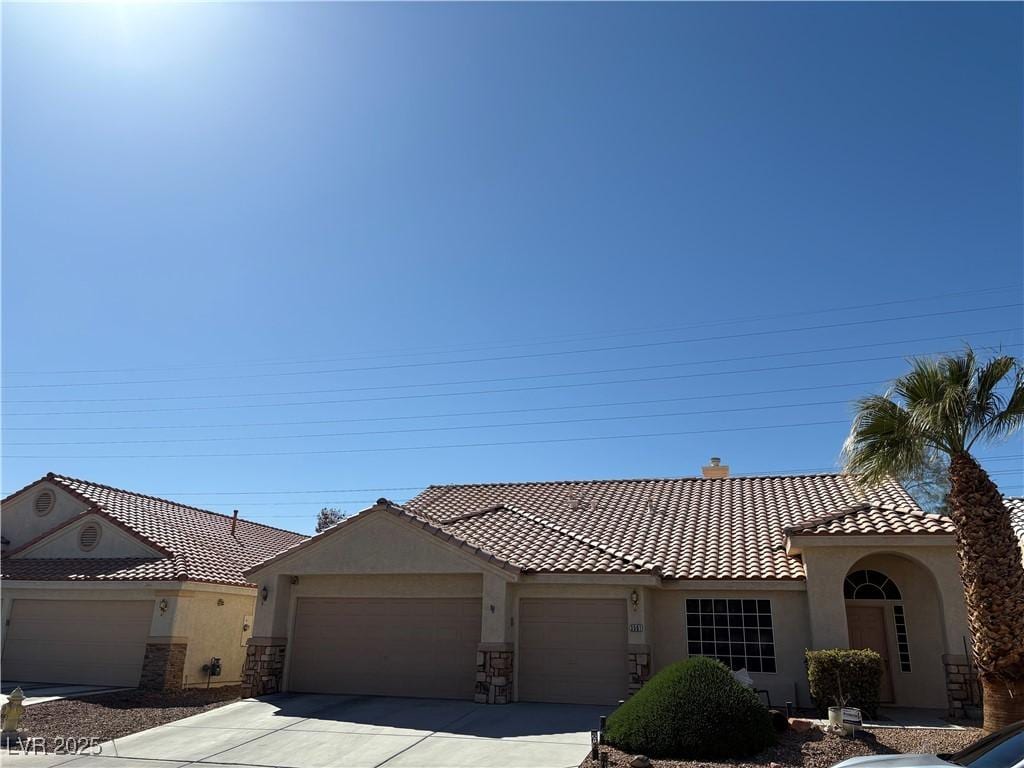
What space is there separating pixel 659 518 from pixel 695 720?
10.1m

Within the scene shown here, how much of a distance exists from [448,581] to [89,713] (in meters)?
7.81

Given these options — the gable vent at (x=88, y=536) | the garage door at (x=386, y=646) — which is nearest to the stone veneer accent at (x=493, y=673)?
the garage door at (x=386, y=646)

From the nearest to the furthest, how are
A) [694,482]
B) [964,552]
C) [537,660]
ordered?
[964,552], [537,660], [694,482]

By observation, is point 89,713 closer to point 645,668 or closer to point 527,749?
point 527,749

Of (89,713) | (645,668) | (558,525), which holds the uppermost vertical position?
(558,525)

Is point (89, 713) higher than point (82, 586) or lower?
lower

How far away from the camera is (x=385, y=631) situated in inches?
663

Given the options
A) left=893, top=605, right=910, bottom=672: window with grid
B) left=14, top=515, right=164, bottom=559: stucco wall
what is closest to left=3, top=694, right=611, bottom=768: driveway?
left=893, top=605, right=910, bottom=672: window with grid

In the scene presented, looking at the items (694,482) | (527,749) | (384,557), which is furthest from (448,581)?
(694,482)

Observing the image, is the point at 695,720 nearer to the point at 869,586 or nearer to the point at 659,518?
the point at 869,586

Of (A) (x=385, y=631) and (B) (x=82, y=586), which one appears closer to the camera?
(A) (x=385, y=631)

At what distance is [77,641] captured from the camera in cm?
2019

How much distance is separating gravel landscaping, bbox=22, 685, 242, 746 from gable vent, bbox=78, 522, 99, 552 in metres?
5.73

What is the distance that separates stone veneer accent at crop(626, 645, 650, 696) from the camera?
14.9 meters
